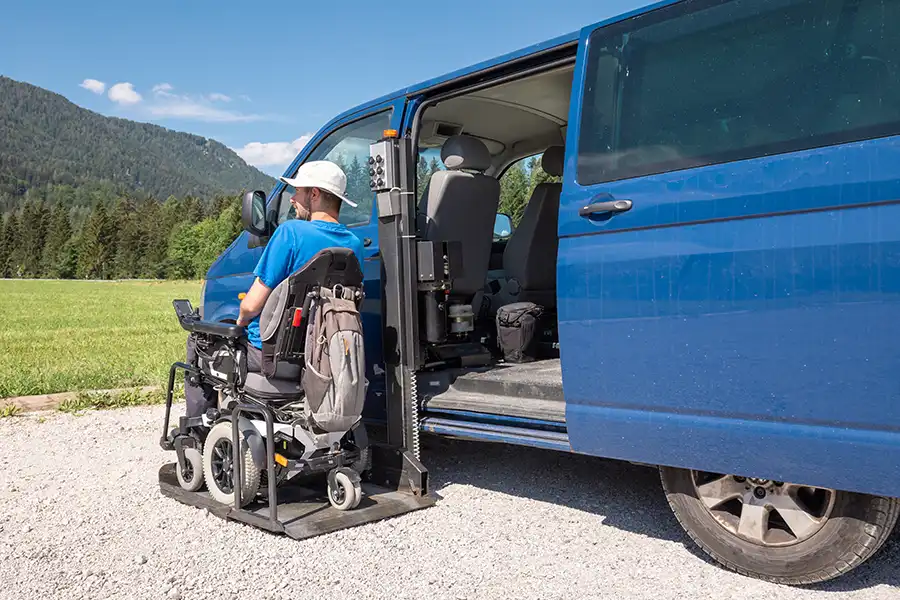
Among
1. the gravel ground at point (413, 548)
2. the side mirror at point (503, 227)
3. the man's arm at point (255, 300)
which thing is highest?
the side mirror at point (503, 227)

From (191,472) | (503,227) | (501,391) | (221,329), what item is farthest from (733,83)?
(191,472)

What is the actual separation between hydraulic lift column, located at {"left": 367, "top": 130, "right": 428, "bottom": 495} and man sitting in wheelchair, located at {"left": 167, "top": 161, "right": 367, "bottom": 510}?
0.21 meters

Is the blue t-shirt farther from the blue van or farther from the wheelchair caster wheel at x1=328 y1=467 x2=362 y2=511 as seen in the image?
the blue van

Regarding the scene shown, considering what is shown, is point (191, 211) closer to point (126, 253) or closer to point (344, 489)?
point (126, 253)

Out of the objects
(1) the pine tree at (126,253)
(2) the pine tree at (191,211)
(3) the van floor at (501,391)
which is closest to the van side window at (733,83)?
(3) the van floor at (501,391)

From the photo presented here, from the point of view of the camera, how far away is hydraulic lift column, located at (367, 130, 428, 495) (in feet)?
14.8

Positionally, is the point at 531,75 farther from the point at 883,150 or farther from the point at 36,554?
the point at 36,554

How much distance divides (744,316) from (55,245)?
11014cm

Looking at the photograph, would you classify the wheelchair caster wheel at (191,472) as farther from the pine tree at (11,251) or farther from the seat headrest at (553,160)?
the pine tree at (11,251)

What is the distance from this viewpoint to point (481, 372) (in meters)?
4.84

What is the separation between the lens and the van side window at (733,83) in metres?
2.81

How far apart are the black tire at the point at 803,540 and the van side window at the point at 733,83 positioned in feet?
4.31

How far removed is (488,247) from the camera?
212 inches

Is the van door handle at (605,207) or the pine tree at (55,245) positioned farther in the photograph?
the pine tree at (55,245)
